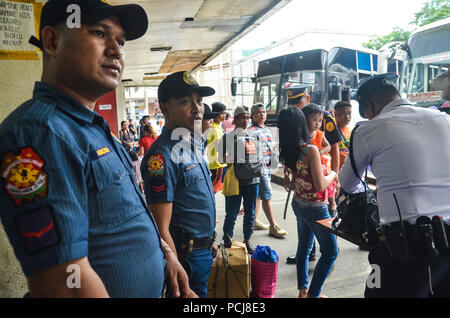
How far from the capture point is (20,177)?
0.78 meters

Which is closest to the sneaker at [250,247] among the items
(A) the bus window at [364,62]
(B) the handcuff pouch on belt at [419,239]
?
(B) the handcuff pouch on belt at [419,239]

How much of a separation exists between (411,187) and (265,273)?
1689 mm

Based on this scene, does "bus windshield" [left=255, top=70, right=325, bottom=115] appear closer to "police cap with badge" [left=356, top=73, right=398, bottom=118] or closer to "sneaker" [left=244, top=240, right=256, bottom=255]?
"sneaker" [left=244, top=240, right=256, bottom=255]

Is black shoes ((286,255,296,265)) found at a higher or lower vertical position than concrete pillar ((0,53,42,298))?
lower

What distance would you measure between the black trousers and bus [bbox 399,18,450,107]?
18.0 ft

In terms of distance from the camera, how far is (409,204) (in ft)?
5.80

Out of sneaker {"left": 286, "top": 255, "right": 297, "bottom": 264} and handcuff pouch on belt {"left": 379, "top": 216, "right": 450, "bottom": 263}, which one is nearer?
handcuff pouch on belt {"left": 379, "top": 216, "right": 450, "bottom": 263}

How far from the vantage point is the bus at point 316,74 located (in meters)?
9.00

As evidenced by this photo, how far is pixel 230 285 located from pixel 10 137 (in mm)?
2461

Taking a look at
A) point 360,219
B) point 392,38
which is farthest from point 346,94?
point 392,38

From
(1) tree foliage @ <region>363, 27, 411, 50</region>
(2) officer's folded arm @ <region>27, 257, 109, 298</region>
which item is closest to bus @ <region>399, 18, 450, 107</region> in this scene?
(2) officer's folded arm @ <region>27, 257, 109, 298</region>

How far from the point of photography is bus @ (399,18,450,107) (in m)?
6.26

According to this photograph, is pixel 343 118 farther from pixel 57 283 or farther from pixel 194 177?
pixel 57 283
